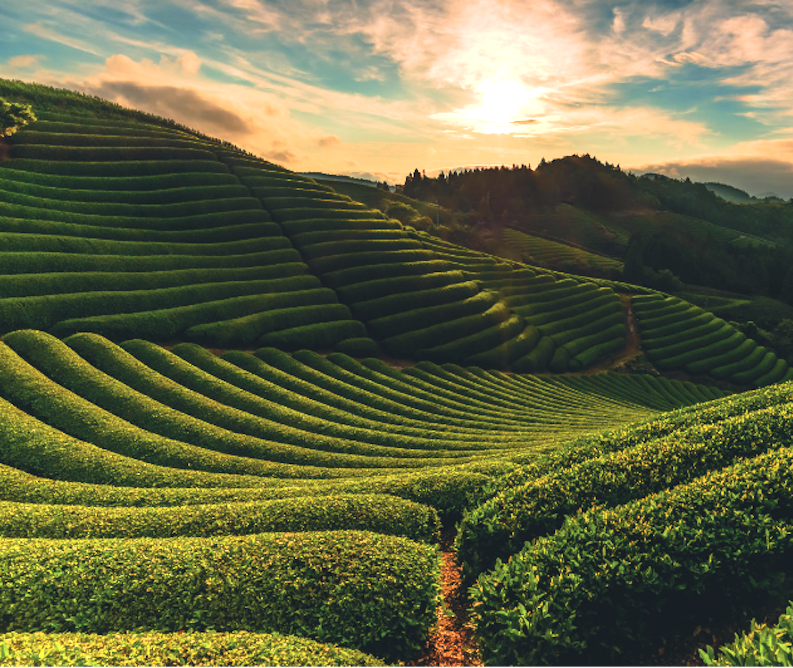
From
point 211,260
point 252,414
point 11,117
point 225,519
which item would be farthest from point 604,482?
point 11,117

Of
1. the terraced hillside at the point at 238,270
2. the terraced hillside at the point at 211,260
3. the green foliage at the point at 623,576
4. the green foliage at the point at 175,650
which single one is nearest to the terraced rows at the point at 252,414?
the terraced hillside at the point at 211,260

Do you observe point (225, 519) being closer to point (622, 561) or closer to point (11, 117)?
point (622, 561)

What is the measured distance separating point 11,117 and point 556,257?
114944 millimetres

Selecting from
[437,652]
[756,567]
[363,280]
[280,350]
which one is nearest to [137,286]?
[280,350]

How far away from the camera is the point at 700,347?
6297cm

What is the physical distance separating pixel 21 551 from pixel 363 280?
39042mm

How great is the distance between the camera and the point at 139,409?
2145 cm

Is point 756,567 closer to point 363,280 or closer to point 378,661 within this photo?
point 378,661

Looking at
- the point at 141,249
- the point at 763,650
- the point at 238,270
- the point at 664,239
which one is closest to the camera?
the point at 763,650

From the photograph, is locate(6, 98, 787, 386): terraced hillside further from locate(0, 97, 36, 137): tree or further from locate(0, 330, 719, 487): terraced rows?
locate(0, 330, 719, 487): terraced rows

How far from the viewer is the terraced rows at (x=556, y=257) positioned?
112125 mm

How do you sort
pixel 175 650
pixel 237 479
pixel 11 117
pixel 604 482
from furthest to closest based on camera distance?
pixel 11 117 < pixel 237 479 < pixel 604 482 < pixel 175 650

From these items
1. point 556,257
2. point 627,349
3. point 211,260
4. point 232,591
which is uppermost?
point 556,257

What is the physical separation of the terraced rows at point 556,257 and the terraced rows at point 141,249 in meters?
80.7
